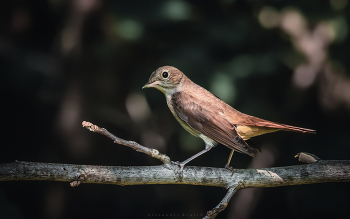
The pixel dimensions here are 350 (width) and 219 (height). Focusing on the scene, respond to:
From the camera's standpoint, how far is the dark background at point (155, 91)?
3088 millimetres

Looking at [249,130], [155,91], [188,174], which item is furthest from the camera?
[155,91]

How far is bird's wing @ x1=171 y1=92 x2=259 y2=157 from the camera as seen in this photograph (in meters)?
2.14

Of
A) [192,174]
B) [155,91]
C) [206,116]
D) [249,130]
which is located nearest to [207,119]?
[206,116]

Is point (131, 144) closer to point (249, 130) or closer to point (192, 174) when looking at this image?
point (192, 174)

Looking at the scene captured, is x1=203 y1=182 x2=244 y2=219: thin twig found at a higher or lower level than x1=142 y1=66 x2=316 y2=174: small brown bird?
lower

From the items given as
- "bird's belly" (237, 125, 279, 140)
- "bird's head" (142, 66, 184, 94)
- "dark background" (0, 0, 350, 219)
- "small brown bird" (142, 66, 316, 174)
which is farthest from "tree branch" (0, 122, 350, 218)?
"dark background" (0, 0, 350, 219)

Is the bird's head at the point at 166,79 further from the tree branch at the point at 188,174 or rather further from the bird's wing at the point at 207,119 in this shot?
the tree branch at the point at 188,174

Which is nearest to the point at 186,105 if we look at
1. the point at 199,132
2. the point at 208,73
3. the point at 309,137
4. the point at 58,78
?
the point at 199,132

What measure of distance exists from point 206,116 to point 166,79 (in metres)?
0.43

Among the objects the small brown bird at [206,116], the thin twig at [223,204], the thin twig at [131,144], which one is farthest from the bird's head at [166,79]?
the thin twig at [223,204]

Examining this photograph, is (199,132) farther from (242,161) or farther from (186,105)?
(242,161)

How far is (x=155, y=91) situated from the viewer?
10.9 ft

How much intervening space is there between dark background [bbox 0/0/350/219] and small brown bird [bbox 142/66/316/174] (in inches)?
25.0

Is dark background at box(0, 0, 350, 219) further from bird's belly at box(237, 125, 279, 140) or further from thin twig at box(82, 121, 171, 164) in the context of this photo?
thin twig at box(82, 121, 171, 164)
